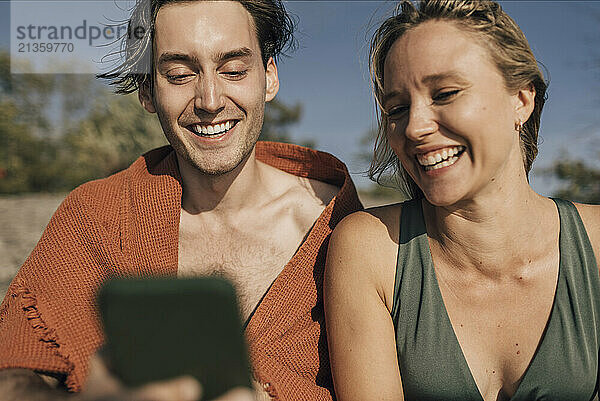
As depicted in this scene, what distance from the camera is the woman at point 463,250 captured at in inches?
58.6

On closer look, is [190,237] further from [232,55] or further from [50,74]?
[50,74]

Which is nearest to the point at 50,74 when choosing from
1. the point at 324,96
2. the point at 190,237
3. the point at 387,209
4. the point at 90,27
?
the point at 324,96

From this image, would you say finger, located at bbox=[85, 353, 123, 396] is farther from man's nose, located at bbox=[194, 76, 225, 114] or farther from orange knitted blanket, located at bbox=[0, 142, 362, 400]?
man's nose, located at bbox=[194, 76, 225, 114]

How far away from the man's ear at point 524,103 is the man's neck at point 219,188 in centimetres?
98

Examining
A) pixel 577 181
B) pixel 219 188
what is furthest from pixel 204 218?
pixel 577 181

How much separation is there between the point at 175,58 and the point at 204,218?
59 centimetres

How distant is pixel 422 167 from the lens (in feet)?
5.13

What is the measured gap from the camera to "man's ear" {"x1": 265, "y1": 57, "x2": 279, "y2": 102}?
7.54 feet

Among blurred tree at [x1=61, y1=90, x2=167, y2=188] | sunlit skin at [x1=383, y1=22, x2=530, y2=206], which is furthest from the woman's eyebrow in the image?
blurred tree at [x1=61, y1=90, x2=167, y2=188]

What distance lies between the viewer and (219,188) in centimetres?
217

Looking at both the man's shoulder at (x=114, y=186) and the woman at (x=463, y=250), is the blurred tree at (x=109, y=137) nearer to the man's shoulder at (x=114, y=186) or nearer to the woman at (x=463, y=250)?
the man's shoulder at (x=114, y=186)

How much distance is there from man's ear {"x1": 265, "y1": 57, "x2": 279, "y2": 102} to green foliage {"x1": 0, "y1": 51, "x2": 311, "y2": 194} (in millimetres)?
6760

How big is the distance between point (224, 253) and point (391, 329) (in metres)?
0.72

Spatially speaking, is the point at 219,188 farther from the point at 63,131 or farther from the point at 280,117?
the point at 280,117
